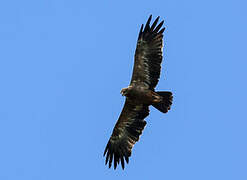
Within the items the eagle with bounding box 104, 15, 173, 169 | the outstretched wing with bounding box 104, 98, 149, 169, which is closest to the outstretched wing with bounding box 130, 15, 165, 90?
the eagle with bounding box 104, 15, 173, 169

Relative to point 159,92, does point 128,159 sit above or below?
below

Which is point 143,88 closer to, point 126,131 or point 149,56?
point 149,56

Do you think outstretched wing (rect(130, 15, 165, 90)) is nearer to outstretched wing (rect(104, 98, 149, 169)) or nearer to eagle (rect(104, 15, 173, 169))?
eagle (rect(104, 15, 173, 169))

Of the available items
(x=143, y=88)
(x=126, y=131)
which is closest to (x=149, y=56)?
(x=143, y=88)

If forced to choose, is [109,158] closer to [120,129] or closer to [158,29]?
[120,129]

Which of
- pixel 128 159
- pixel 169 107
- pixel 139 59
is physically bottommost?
pixel 128 159

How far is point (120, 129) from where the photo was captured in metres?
20.6

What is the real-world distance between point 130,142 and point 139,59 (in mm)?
3008

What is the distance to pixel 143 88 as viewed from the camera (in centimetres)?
1956

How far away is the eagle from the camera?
63.9 feet

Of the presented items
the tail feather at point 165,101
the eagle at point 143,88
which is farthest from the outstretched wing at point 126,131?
the tail feather at point 165,101

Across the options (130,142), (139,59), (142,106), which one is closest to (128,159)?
(130,142)

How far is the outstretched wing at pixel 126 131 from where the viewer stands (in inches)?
794

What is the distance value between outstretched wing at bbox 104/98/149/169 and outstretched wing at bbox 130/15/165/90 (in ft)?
3.24
